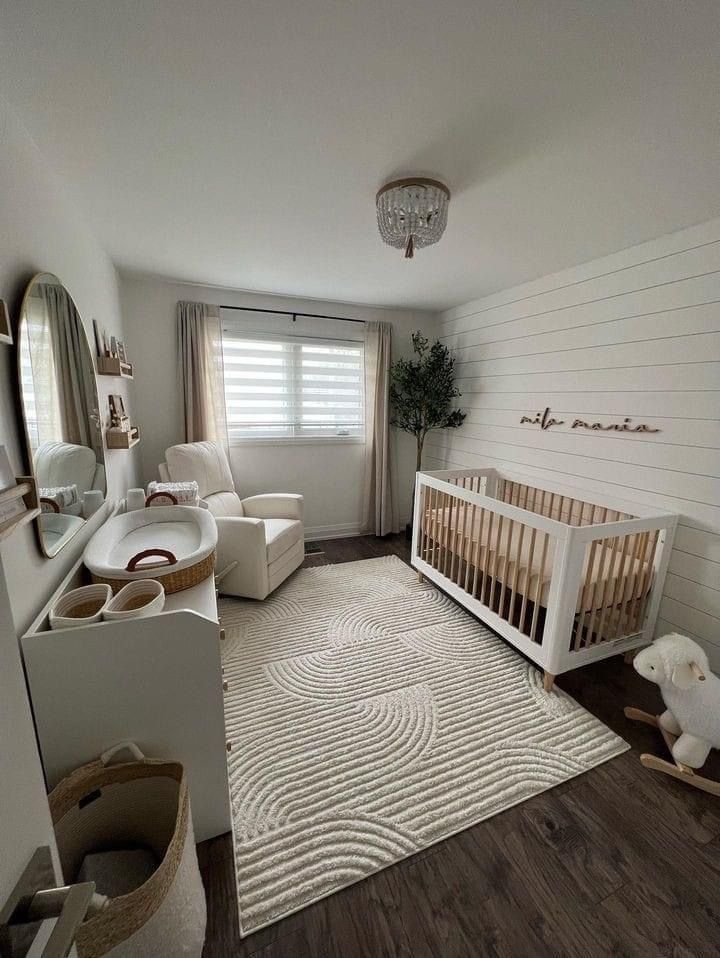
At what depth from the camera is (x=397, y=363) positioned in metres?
3.73

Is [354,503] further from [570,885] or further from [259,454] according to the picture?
[570,885]

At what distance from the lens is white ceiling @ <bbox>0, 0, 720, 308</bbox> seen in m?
0.94

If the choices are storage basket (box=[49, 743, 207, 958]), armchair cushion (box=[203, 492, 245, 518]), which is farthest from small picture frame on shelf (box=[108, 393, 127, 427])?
storage basket (box=[49, 743, 207, 958])

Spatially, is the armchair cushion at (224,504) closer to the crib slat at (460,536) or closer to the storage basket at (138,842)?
the crib slat at (460,536)

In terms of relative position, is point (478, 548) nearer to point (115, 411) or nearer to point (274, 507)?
point (274, 507)

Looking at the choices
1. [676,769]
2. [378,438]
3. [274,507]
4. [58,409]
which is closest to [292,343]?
[378,438]

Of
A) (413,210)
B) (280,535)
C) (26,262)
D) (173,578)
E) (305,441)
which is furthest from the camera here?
(305,441)

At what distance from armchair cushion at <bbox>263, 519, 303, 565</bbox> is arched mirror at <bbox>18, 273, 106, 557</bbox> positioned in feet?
3.64

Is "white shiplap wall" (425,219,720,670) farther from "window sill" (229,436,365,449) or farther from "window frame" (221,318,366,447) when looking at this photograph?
"window sill" (229,436,365,449)

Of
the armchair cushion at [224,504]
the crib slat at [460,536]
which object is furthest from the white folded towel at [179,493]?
the crib slat at [460,536]

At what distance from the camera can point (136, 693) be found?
3.67 feet

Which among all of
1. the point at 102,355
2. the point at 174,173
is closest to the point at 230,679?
the point at 102,355

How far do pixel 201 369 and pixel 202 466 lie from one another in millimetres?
829

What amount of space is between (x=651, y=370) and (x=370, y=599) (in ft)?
7.13
